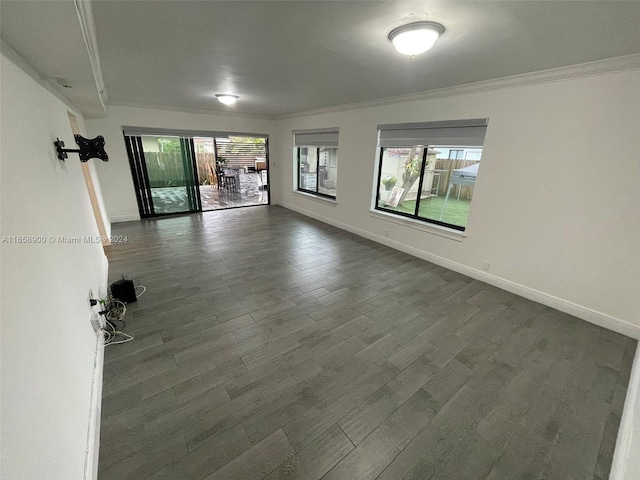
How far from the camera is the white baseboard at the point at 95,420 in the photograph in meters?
1.25

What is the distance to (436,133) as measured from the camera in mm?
3541

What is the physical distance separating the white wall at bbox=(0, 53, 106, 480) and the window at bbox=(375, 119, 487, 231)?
390 cm

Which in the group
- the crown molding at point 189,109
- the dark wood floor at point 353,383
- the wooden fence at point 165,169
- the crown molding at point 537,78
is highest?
the crown molding at point 189,109

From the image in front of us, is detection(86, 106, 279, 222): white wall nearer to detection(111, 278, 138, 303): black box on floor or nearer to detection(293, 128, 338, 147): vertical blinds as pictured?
detection(293, 128, 338, 147): vertical blinds

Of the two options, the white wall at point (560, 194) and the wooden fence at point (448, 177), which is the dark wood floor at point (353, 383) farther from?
the wooden fence at point (448, 177)

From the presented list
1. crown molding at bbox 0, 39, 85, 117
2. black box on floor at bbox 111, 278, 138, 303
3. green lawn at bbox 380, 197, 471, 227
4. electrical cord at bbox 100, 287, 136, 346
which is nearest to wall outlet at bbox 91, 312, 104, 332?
electrical cord at bbox 100, 287, 136, 346

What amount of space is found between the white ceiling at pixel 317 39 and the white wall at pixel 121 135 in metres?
2.07

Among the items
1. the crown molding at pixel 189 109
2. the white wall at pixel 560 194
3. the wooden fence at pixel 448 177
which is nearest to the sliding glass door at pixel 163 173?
the crown molding at pixel 189 109

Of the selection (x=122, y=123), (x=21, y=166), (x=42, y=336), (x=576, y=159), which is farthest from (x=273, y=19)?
(x=122, y=123)

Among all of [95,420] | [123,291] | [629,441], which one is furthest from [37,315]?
[629,441]

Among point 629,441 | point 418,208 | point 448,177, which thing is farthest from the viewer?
point 448,177

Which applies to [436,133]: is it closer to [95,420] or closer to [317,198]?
[317,198]

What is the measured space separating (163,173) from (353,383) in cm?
611

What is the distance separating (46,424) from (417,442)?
1.71 meters
